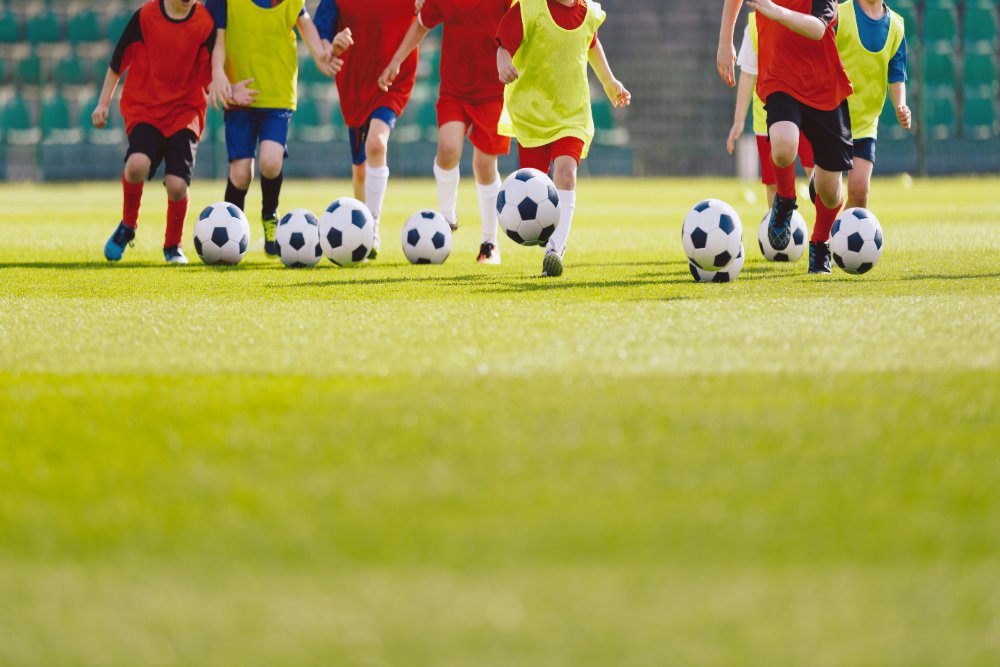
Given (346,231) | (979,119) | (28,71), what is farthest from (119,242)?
(979,119)

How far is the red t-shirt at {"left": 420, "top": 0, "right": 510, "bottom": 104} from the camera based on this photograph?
8.15 metres

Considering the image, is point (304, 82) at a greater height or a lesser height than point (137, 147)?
greater

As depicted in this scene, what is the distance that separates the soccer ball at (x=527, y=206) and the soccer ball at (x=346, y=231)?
3.47 feet

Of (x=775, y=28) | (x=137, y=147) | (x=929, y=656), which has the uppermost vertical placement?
(x=775, y=28)

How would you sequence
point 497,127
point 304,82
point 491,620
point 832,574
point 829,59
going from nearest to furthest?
point 491,620 < point 832,574 < point 829,59 < point 497,127 < point 304,82

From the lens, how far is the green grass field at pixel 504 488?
1884mm

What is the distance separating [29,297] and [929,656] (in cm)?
527

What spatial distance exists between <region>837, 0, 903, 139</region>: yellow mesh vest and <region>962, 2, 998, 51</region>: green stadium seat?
87.5 feet

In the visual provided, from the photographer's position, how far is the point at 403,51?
8.23 metres

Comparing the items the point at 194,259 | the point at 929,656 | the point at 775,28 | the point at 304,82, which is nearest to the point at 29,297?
the point at 194,259

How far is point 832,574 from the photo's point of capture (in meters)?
2.09

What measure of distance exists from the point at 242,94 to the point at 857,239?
390cm

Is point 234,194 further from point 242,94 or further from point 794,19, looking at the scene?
point 794,19

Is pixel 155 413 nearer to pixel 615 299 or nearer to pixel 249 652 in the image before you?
pixel 249 652
